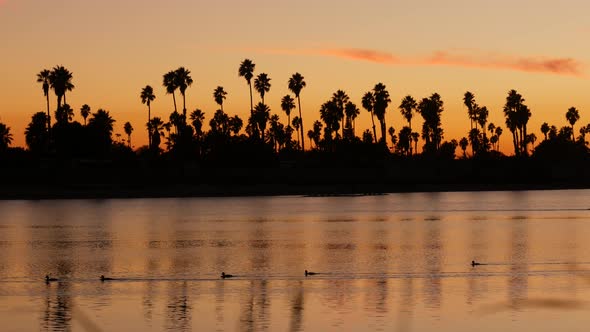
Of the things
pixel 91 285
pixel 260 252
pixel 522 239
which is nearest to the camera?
pixel 91 285

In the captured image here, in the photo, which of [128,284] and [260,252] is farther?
[260,252]

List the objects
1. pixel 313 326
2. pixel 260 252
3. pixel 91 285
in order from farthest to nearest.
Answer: pixel 260 252
pixel 91 285
pixel 313 326

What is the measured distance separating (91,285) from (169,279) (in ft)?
13.6

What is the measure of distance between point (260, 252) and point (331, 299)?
27.9 meters

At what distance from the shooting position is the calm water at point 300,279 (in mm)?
35156

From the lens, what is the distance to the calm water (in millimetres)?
35156

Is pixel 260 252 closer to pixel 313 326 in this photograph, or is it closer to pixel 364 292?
pixel 364 292

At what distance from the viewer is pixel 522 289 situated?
1718 inches

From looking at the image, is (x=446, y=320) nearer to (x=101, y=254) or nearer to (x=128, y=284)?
(x=128, y=284)

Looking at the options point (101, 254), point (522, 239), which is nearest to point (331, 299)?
point (101, 254)

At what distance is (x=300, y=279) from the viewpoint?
162ft

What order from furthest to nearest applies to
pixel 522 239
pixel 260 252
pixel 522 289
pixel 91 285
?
pixel 522 239 → pixel 260 252 → pixel 91 285 → pixel 522 289

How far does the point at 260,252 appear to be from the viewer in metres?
68.3

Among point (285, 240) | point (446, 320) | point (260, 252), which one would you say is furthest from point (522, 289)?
point (285, 240)
